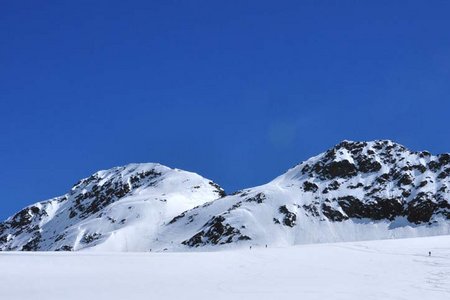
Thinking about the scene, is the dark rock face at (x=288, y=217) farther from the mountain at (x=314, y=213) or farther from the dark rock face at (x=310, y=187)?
the dark rock face at (x=310, y=187)

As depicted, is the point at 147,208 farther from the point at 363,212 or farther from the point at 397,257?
the point at 397,257

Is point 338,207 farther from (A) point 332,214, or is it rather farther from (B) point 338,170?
(B) point 338,170

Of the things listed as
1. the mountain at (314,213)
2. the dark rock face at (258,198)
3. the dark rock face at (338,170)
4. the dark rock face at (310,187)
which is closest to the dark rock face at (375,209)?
the mountain at (314,213)

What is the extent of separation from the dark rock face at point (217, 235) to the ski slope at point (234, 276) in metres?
108

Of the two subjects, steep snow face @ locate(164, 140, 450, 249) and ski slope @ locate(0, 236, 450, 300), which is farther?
steep snow face @ locate(164, 140, 450, 249)

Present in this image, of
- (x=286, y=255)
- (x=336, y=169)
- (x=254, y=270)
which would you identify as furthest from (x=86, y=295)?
(x=336, y=169)

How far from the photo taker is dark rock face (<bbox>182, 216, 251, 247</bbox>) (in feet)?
462

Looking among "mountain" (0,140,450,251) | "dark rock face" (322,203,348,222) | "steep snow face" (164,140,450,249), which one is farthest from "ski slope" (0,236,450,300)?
"dark rock face" (322,203,348,222)

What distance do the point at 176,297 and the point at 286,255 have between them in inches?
630

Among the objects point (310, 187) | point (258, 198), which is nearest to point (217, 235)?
point (258, 198)

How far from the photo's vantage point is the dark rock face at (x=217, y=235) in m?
141

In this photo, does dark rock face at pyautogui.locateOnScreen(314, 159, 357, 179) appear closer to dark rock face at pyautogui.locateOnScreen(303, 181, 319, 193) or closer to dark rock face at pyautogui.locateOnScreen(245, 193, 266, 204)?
dark rock face at pyautogui.locateOnScreen(303, 181, 319, 193)

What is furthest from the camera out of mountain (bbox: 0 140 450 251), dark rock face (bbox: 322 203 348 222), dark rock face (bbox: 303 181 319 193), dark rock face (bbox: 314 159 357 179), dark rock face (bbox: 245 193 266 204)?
dark rock face (bbox: 314 159 357 179)

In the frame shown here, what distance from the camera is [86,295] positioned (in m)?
17.9
